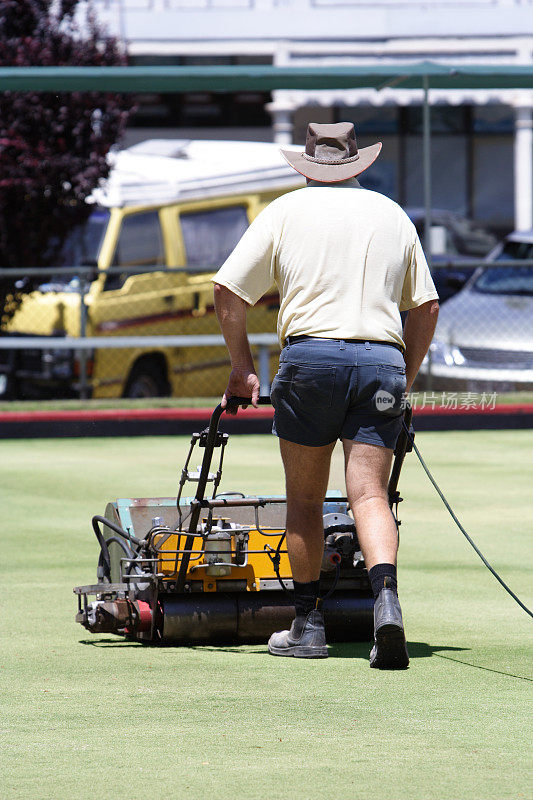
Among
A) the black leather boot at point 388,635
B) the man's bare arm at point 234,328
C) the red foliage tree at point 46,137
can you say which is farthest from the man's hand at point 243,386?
the red foliage tree at point 46,137

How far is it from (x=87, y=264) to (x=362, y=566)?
10552 mm

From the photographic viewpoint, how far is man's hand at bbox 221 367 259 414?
4539 mm

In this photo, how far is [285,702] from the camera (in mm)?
4078

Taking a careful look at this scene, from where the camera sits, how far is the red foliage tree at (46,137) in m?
15.6

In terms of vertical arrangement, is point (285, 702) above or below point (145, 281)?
above

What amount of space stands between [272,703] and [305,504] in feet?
2.57

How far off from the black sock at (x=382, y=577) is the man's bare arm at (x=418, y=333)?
25.7 inches

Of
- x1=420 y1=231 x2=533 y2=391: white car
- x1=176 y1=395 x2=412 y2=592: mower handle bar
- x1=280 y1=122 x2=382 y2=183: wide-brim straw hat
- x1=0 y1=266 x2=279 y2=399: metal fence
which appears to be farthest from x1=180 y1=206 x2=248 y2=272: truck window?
x1=176 y1=395 x2=412 y2=592: mower handle bar

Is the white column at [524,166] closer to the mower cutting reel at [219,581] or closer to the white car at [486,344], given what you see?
the white car at [486,344]

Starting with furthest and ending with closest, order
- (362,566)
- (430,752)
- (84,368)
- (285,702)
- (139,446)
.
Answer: (84,368), (139,446), (362,566), (285,702), (430,752)

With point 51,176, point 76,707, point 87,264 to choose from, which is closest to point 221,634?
point 76,707

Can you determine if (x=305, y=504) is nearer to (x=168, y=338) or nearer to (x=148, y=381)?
(x=168, y=338)

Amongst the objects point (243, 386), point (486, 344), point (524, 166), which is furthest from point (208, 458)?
point (524, 166)

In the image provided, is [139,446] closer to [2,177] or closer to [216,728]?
[2,177]
